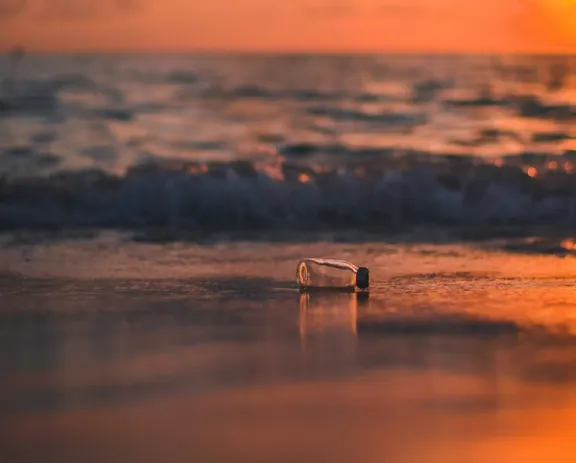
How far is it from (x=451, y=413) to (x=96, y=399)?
1594mm

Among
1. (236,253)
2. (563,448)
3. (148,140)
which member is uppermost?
(148,140)

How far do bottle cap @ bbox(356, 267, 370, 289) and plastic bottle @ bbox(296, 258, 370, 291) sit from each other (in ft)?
0.28

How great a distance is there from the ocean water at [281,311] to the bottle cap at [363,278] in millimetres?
99

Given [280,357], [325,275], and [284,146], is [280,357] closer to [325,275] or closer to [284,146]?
[325,275]

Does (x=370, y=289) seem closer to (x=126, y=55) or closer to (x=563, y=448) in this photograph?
(x=563, y=448)

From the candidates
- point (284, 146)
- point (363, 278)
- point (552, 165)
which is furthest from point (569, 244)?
point (284, 146)

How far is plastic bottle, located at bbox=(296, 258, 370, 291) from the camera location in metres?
7.99

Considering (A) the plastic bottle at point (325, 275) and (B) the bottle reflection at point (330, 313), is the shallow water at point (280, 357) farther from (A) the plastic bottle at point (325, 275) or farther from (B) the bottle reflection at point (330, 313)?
(A) the plastic bottle at point (325, 275)

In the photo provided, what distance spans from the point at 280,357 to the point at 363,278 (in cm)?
181

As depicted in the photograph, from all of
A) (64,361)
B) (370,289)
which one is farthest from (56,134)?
(64,361)

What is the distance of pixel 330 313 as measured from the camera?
7312mm

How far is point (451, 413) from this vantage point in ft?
16.9

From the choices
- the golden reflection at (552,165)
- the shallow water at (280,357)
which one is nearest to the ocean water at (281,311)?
the shallow water at (280,357)

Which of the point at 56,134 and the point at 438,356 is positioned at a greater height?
the point at 56,134
